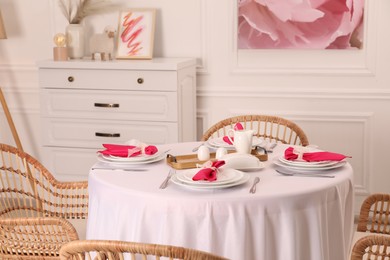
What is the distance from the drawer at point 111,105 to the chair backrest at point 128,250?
254 cm

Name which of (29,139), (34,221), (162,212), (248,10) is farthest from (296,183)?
(29,139)

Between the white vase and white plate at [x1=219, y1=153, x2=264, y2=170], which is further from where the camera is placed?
the white vase

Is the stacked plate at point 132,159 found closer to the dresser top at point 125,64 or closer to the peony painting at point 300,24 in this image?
the dresser top at point 125,64

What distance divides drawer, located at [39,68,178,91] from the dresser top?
28 mm

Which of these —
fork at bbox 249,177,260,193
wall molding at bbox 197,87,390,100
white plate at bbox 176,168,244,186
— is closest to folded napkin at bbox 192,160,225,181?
white plate at bbox 176,168,244,186

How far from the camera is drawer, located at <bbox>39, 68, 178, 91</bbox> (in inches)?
171

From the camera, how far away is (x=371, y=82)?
4.55 metres

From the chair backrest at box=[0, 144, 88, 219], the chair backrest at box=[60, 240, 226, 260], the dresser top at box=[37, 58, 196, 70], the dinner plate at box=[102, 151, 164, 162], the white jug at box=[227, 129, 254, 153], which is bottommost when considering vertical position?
the chair backrest at box=[0, 144, 88, 219]

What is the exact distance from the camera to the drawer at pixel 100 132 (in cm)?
443

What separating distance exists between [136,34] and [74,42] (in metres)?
0.46

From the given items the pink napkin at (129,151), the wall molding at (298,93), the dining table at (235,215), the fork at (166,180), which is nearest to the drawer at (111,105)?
the wall molding at (298,93)

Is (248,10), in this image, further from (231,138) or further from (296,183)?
(296,183)

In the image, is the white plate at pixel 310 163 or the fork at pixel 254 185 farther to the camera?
the white plate at pixel 310 163

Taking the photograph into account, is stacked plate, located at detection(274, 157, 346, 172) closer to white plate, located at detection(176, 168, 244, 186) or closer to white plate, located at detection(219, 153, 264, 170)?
white plate, located at detection(219, 153, 264, 170)
